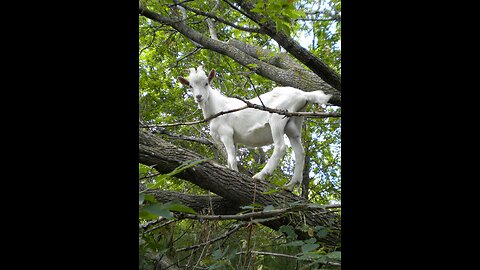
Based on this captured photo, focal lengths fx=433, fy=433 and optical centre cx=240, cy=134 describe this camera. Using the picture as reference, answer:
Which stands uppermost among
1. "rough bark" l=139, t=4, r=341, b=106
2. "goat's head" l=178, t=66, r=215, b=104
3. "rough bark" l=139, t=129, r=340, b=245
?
"rough bark" l=139, t=4, r=341, b=106

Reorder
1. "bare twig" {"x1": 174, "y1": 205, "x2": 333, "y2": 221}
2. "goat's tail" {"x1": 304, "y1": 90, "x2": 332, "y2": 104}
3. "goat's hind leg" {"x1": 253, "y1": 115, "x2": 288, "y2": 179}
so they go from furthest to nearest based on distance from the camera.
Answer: "goat's hind leg" {"x1": 253, "y1": 115, "x2": 288, "y2": 179} → "goat's tail" {"x1": 304, "y1": 90, "x2": 332, "y2": 104} → "bare twig" {"x1": 174, "y1": 205, "x2": 333, "y2": 221}

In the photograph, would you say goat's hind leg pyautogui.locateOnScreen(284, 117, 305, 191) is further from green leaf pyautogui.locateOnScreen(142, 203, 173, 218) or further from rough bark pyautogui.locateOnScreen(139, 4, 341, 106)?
green leaf pyautogui.locateOnScreen(142, 203, 173, 218)

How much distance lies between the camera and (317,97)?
131 inches

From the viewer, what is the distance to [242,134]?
151 inches

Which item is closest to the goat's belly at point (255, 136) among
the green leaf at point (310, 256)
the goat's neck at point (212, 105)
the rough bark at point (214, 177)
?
the goat's neck at point (212, 105)

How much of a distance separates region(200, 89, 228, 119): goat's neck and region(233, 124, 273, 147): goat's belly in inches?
10.8

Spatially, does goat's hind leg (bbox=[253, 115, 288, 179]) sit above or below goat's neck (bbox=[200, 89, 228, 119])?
below

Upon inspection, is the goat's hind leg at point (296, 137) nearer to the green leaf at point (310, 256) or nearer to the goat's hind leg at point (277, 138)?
the goat's hind leg at point (277, 138)

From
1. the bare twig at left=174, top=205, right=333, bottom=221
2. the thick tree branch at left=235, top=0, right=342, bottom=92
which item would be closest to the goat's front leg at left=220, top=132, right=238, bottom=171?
the thick tree branch at left=235, top=0, right=342, bottom=92

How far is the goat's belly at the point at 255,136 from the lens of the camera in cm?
375

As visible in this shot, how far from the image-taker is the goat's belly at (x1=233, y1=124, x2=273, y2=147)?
12.3 feet
